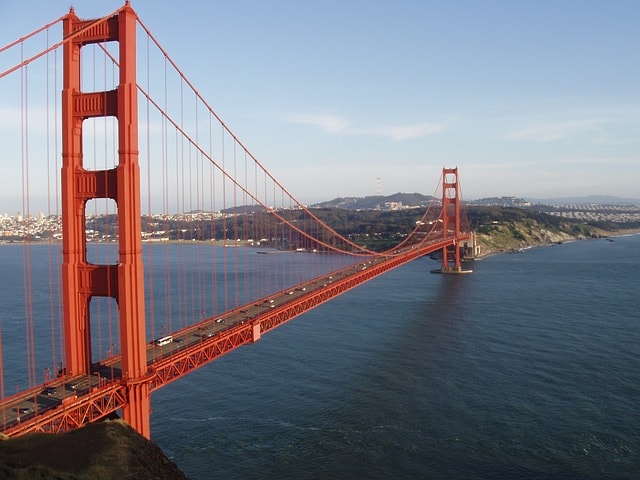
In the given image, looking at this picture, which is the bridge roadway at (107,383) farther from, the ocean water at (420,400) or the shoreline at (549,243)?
the shoreline at (549,243)

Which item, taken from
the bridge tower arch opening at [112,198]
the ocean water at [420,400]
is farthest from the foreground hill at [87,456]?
the ocean water at [420,400]

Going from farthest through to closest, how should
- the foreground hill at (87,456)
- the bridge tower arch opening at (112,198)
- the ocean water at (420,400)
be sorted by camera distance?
1. the ocean water at (420,400)
2. the bridge tower arch opening at (112,198)
3. the foreground hill at (87,456)

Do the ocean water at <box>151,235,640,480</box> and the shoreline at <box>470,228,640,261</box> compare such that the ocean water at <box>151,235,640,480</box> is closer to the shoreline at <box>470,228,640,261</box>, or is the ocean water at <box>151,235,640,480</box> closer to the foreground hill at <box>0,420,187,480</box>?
the foreground hill at <box>0,420,187,480</box>

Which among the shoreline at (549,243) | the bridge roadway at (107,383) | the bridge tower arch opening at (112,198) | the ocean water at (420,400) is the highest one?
the bridge tower arch opening at (112,198)

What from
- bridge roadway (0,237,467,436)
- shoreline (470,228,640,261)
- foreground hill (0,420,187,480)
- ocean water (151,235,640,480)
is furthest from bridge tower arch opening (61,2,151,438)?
shoreline (470,228,640,261)

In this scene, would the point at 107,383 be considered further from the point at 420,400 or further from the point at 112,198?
the point at 420,400
